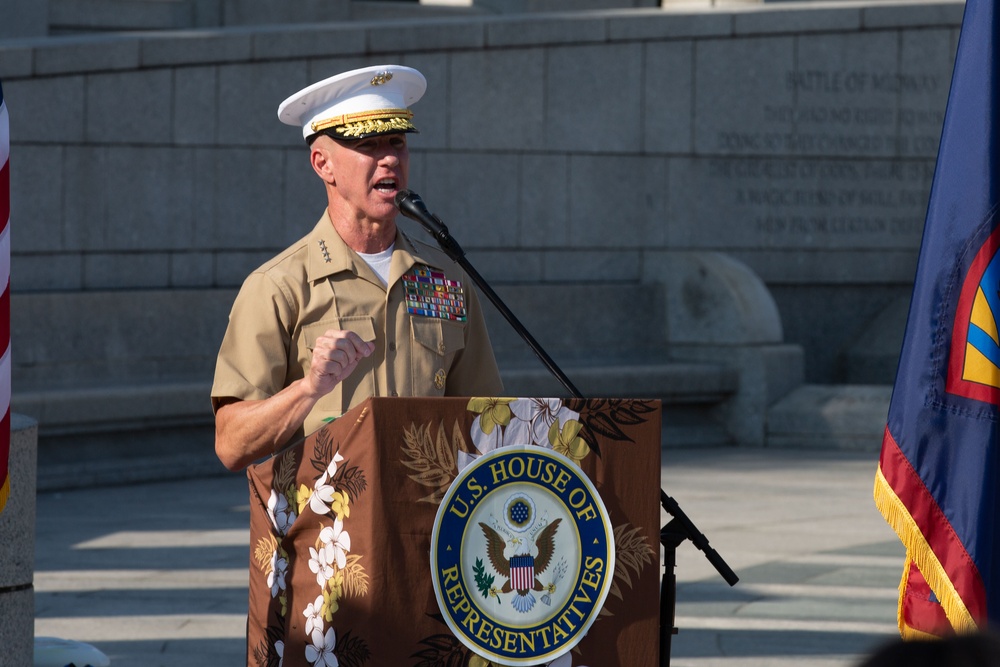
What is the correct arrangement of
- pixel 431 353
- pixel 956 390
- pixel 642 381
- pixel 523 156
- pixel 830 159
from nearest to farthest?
pixel 431 353 → pixel 956 390 → pixel 642 381 → pixel 523 156 → pixel 830 159

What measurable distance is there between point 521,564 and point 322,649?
437mm

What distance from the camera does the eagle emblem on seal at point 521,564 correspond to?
341 cm

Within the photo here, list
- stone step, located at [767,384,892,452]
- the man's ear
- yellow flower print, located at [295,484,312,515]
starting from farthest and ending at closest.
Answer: stone step, located at [767,384,892,452] < the man's ear < yellow flower print, located at [295,484,312,515]

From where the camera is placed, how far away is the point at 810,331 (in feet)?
55.3

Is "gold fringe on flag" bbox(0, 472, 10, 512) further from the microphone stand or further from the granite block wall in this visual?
the granite block wall

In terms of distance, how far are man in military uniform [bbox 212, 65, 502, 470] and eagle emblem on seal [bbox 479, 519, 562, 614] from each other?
54 cm

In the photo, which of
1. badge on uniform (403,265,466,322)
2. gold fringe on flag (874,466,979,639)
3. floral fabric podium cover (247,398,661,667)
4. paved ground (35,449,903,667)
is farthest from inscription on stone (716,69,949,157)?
floral fabric podium cover (247,398,661,667)

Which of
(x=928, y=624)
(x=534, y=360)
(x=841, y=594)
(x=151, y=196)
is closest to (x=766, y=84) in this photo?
(x=534, y=360)

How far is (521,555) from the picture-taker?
3422 millimetres

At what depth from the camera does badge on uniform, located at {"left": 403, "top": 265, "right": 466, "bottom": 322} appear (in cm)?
388

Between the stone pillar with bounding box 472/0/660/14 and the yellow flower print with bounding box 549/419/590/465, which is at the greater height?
the stone pillar with bounding box 472/0/660/14

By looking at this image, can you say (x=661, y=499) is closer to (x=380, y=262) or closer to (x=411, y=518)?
(x=411, y=518)

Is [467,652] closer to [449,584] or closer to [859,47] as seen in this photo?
[449,584]

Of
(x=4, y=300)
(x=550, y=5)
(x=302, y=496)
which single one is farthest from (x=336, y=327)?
(x=550, y=5)
